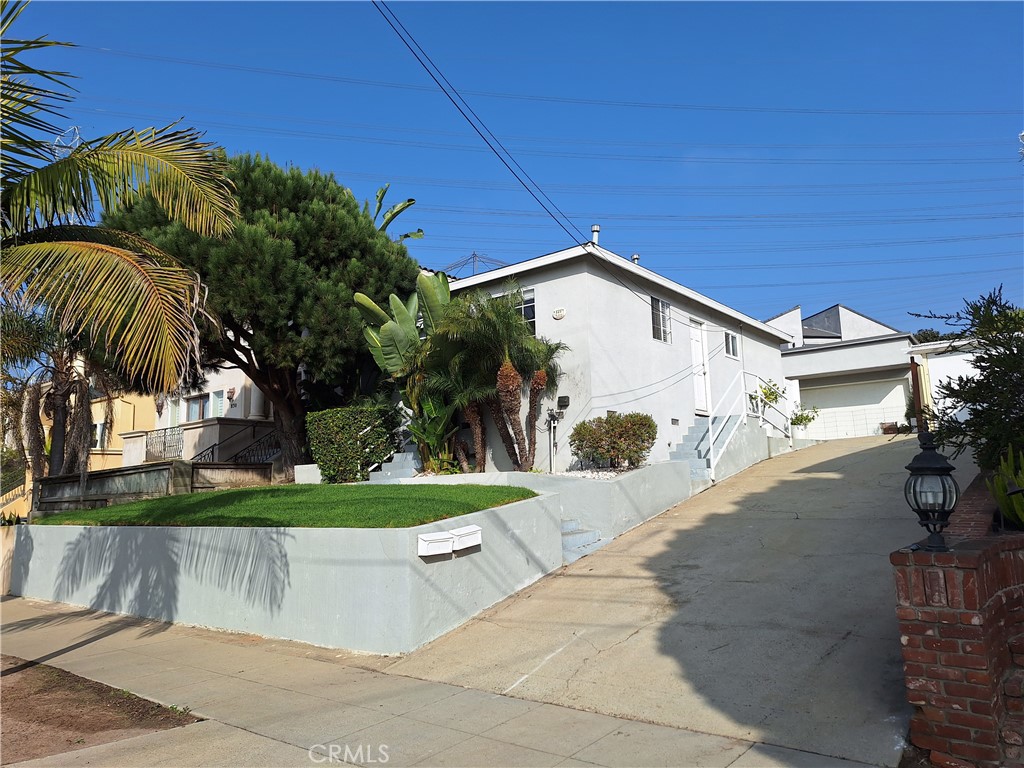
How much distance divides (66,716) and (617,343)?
12.1 m

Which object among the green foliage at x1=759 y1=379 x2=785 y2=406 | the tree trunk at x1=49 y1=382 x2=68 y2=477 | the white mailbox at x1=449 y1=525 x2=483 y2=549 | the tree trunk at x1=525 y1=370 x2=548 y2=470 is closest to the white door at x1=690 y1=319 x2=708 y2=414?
the green foliage at x1=759 y1=379 x2=785 y2=406

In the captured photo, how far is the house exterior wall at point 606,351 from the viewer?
1566 centimetres

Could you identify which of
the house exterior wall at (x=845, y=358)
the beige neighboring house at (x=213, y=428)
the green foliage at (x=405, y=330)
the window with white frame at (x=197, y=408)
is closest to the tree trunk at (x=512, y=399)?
the green foliage at (x=405, y=330)

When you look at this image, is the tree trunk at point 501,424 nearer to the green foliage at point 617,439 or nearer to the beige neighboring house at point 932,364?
the green foliage at point 617,439

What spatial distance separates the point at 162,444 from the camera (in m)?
23.8

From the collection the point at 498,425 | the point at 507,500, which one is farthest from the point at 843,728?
the point at 498,425

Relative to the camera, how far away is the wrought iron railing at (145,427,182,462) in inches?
925

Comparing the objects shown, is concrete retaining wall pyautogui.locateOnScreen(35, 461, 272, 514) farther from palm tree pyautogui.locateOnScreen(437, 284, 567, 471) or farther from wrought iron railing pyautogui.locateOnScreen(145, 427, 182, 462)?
palm tree pyautogui.locateOnScreen(437, 284, 567, 471)

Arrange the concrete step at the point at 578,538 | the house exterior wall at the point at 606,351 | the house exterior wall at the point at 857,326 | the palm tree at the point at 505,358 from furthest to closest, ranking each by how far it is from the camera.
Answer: the house exterior wall at the point at 857,326 < the house exterior wall at the point at 606,351 < the palm tree at the point at 505,358 < the concrete step at the point at 578,538

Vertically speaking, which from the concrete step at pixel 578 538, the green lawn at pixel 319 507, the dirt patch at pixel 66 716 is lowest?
the dirt patch at pixel 66 716

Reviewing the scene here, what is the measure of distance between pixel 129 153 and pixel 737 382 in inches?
687

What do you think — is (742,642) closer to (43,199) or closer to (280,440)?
(43,199)

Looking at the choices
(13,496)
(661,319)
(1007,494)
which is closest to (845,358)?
(661,319)

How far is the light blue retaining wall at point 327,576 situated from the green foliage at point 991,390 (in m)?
5.35
